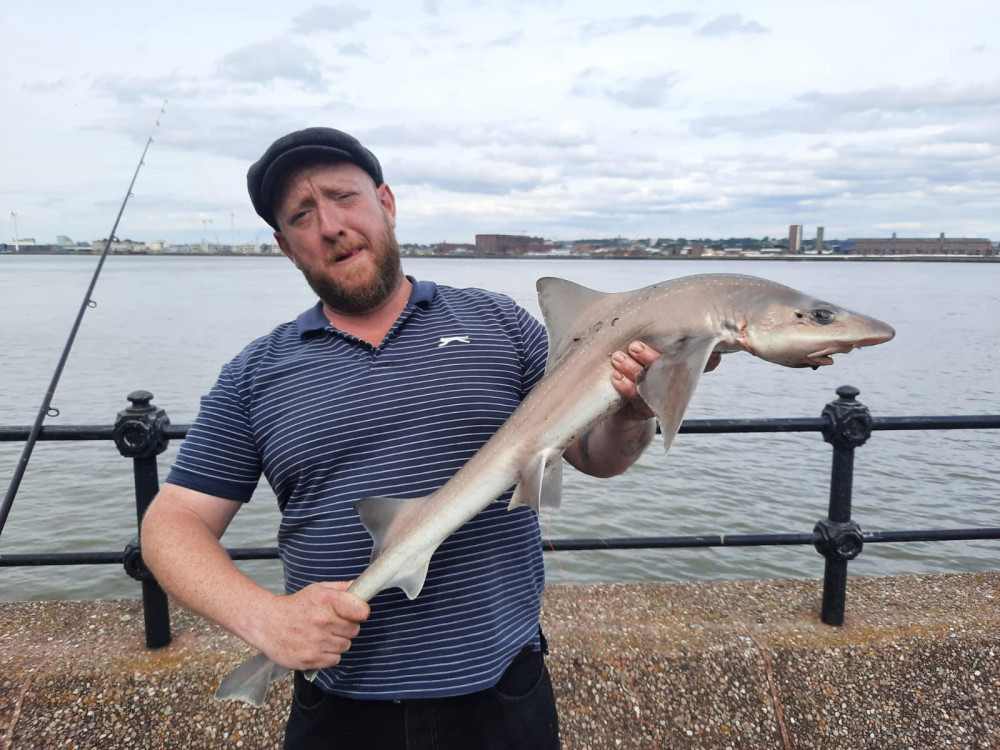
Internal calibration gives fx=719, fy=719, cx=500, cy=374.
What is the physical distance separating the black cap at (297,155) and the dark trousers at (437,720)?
67.3 inches

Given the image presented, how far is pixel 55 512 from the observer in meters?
10.4

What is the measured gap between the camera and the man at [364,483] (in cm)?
217

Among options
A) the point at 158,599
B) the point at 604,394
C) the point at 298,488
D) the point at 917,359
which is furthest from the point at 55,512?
the point at 917,359

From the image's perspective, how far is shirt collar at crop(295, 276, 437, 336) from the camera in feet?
8.13

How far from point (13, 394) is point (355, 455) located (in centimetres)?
1829

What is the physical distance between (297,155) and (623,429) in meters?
1.48

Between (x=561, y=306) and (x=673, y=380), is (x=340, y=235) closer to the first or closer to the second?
(x=561, y=306)

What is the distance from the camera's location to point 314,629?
2002mm

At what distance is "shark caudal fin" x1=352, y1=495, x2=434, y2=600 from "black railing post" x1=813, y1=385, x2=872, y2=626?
250 centimetres

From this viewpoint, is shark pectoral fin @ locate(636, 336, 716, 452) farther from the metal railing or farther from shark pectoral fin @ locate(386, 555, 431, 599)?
the metal railing

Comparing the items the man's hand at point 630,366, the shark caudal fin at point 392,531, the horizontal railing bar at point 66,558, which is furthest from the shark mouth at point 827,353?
the horizontal railing bar at point 66,558

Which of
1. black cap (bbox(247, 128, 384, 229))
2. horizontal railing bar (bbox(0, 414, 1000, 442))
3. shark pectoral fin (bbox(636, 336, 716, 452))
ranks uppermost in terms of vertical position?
black cap (bbox(247, 128, 384, 229))

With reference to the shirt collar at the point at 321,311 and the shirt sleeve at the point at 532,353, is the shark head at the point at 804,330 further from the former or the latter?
the shirt collar at the point at 321,311

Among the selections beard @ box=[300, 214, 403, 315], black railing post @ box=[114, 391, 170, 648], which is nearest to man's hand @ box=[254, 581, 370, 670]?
beard @ box=[300, 214, 403, 315]
